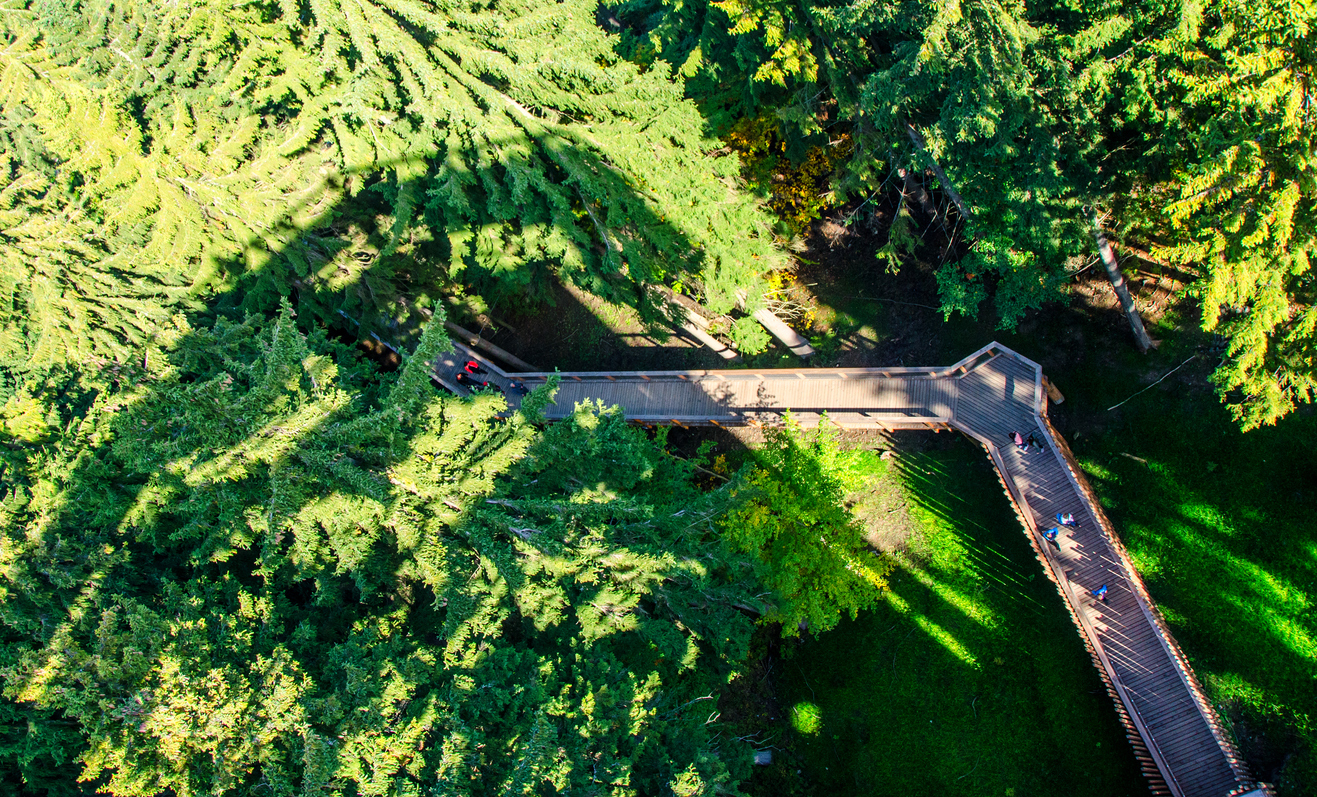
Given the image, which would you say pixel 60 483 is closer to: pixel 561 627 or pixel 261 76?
pixel 261 76

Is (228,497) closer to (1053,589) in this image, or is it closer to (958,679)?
(958,679)

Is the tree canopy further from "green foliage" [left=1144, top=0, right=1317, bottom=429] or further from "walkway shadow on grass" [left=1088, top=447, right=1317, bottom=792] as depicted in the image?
"walkway shadow on grass" [left=1088, top=447, right=1317, bottom=792]

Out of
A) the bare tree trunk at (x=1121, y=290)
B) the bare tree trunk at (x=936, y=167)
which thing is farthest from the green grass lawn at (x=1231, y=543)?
the bare tree trunk at (x=936, y=167)

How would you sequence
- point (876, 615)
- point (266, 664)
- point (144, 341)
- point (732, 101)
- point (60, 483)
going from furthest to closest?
point (876, 615) < point (732, 101) < point (144, 341) < point (60, 483) < point (266, 664)

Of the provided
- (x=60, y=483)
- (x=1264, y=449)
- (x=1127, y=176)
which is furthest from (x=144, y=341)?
(x=1264, y=449)

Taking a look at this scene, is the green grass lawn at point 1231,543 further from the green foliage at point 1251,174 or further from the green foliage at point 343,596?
the green foliage at point 343,596


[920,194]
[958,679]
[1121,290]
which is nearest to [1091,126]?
[1121,290]

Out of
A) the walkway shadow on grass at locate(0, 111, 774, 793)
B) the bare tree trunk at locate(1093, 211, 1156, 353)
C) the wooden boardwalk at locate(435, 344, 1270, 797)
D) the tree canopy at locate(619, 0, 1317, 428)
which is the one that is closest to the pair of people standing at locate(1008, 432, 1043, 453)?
the wooden boardwalk at locate(435, 344, 1270, 797)
